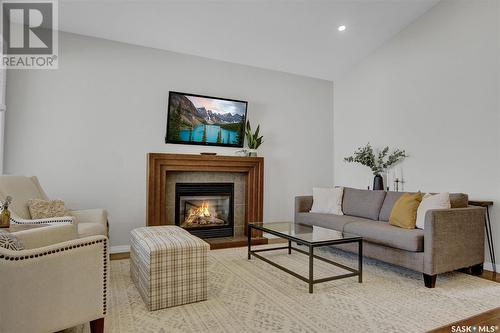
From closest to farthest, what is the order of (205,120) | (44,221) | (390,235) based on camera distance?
(44,221)
(390,235)
(205,120)

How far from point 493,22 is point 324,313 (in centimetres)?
375

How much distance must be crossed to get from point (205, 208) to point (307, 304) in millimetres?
2658

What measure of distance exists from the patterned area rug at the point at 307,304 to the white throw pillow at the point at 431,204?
22.8 inches

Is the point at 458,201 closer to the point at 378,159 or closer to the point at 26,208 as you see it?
the point at 378,159

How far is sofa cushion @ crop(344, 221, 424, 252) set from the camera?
2949mm

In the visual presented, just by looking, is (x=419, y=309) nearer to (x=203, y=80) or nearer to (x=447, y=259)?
(x=447, y=259)

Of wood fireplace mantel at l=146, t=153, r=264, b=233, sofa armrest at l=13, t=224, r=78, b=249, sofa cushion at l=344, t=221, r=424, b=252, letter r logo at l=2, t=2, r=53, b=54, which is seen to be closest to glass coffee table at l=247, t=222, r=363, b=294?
sofa cushion at l=344, t=221, r=424, b=252

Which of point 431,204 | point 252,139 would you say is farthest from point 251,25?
point 431,204

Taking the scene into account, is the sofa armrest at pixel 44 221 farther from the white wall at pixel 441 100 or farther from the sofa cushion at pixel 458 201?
the white wall at pixel 441 100

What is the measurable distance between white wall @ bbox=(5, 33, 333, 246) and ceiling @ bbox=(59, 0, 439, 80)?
9.0 inches

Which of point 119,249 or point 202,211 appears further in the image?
point 202,211

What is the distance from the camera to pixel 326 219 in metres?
4.11

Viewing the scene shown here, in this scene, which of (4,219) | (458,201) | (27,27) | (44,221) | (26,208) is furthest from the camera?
(27,27)

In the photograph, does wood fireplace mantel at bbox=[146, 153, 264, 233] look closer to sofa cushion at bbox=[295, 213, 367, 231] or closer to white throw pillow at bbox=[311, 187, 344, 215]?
sofa cushion at bbox=[295, 213, 367, 231]
